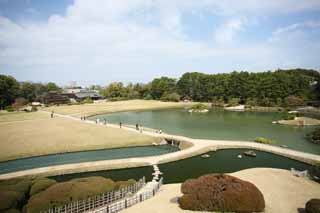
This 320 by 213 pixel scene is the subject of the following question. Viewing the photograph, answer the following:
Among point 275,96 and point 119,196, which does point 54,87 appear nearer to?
point 275,96

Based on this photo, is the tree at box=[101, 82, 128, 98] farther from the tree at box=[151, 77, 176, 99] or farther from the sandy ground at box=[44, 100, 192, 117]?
the sandy ground at box=[44, 100, 192, 117]

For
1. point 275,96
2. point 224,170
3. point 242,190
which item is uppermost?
point 275,96

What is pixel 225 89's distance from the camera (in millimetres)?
74750

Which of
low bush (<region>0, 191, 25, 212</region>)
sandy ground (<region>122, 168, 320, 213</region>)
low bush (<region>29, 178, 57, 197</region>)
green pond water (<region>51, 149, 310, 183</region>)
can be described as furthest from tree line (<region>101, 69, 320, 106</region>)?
low bush (<region>0, 191, 25, 212</region>)

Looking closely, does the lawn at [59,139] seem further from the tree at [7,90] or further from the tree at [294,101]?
the tree at [294,101]

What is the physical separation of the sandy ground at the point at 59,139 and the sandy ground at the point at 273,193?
12.1m

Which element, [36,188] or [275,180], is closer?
[36,188]

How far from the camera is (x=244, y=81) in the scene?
70.7 meters

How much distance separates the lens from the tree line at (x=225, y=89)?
63500mm

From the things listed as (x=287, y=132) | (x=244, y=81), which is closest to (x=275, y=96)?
(x=244, y=81)

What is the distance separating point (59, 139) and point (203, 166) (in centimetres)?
1559

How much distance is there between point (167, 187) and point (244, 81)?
6166cm

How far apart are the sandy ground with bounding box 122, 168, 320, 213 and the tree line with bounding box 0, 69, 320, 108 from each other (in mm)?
50439

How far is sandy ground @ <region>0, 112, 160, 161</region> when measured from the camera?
2306cm
